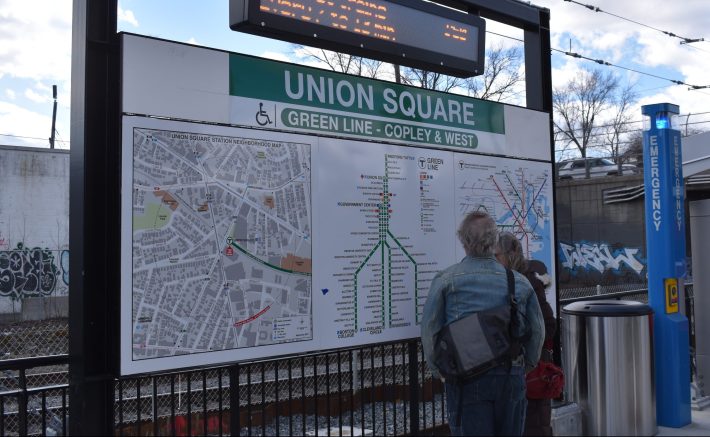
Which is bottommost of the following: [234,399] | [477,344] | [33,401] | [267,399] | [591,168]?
[33,401]

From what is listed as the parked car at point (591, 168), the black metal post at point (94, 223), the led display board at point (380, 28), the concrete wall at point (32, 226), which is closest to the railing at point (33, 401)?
the black metal post at point (94, 223)

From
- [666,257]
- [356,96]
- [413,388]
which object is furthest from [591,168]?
[356,96]

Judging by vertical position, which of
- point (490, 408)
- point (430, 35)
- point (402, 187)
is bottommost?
point (490, 408)

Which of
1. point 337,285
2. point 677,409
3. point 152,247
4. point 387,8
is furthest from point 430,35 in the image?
point 677,409

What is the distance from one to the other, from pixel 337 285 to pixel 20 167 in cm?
1820

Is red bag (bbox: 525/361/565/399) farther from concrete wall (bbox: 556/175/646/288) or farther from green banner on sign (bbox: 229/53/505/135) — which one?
concrete wall (bbox: 556/175/646/288)

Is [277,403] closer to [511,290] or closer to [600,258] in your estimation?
[511,290]

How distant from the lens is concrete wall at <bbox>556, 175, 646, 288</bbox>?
107 ft

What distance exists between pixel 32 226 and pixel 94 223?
1918 cm

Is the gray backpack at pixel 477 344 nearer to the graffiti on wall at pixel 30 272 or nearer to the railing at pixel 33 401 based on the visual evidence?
the railing at pixel 33 401

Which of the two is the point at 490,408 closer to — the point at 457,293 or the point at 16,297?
the point at 457,293

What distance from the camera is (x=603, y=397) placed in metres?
6.38

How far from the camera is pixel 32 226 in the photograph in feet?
70.9

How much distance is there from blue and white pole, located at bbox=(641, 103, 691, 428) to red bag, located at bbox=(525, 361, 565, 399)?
217 cm
